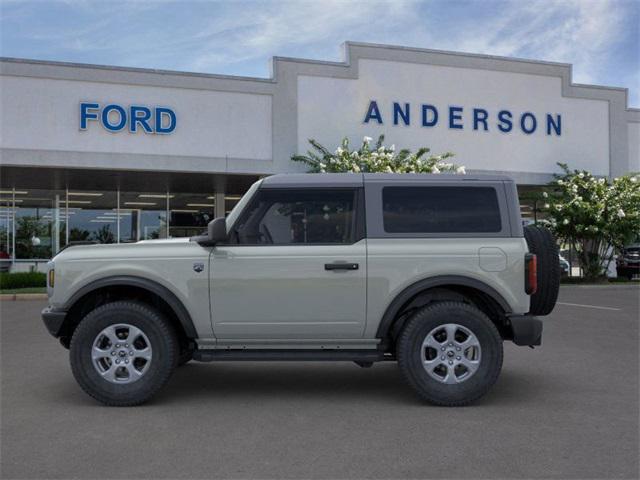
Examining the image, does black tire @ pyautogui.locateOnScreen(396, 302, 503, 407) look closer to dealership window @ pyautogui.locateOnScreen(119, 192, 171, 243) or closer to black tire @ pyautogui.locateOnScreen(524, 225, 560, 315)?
black tire @ pyautogui.locateOnScreen(524, 225, 560, 315)

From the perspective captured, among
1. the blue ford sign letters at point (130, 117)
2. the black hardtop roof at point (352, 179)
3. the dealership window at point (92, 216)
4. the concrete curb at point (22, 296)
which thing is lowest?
the concrete curb at point (22, 296)

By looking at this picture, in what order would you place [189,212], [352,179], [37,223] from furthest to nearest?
[189,212] → [37,223] → [352,179]

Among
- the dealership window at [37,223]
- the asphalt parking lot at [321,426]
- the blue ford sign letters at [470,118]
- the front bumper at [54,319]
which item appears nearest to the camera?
the asphalt parking lot at [321,426]

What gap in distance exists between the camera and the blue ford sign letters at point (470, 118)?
24531mm

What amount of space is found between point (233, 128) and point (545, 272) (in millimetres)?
17280

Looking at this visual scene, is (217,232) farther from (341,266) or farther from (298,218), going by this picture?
(341,266)

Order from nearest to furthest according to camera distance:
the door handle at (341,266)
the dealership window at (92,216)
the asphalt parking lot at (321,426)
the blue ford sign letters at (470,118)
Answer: the asphalt parking lot at (321,426), the door handle at (341,266), the blue ford sign letters at (470,118), the dealership window at (92,216)

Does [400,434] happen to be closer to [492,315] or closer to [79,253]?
[492,315]

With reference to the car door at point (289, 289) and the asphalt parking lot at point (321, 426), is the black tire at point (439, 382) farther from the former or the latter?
the car door at point (289, 289)

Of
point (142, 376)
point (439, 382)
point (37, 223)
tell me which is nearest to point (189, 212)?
point (37, 223)

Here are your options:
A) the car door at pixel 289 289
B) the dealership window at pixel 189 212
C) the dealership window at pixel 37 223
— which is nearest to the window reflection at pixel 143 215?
the dealership window at pixel 189 212

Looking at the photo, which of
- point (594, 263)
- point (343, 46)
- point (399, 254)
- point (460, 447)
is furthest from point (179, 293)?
point (594, 263)

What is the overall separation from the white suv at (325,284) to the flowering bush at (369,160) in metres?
15.5

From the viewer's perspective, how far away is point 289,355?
6.12 metres
